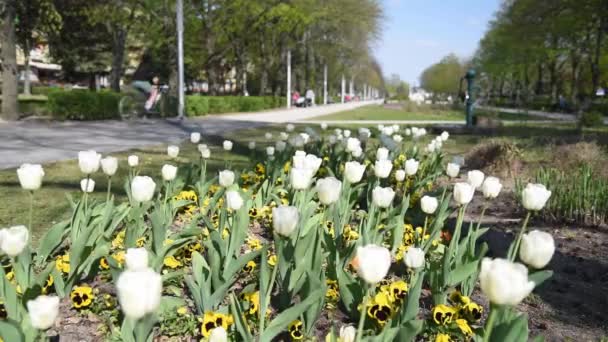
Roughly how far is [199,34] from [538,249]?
33496 millimetres

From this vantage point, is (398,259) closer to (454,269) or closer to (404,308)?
(454,269)

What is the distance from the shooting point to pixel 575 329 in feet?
8.95

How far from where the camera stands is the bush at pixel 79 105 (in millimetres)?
16219

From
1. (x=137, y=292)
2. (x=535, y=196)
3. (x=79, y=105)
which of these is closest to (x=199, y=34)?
(x=79, y=105)

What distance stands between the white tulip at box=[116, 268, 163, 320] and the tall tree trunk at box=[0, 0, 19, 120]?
1671 centimetres

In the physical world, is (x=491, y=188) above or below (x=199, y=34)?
below

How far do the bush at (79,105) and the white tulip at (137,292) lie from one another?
1668 cm

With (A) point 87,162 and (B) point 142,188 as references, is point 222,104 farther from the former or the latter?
(B) point 142,188

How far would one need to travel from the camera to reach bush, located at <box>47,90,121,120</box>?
16219 millimetres

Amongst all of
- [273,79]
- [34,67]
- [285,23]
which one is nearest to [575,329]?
[285,23]

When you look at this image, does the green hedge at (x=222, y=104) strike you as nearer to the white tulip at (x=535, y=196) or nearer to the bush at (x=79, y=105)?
the bush at (x=79, y=105)

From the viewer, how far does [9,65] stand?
51.3ft

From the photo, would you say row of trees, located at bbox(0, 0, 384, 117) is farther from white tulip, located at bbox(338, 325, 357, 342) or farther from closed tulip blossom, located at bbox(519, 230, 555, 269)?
closed tulip blossom, located at bbox(519, 230, 555, 269)

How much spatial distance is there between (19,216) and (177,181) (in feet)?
4.54
